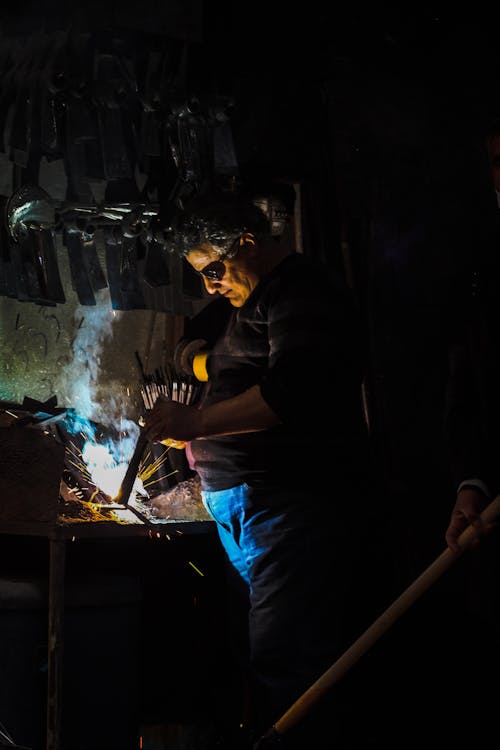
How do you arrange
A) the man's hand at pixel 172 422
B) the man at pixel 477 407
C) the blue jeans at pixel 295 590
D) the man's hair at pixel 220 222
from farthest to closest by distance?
the man's hair at pixel 220 222 → the man's hand at pixel 172 422 → the blue jeans at pixel 295 590 → the man at pixel 477 407

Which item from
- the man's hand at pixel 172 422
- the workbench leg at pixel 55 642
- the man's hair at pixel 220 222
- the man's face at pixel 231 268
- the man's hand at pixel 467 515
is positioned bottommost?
the workbench leg at pixel 55 642

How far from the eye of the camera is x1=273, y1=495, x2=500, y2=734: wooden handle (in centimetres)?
288

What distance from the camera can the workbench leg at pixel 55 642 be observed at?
3.36m

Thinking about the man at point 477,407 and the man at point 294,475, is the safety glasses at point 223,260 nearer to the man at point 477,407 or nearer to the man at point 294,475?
the man at point 294,475

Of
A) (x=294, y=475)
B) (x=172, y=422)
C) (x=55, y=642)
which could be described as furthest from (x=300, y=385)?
(x=55, y=642)

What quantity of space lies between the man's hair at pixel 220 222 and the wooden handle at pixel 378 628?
1.82m

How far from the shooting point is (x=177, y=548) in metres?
4.64

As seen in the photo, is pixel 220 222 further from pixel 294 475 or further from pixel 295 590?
pixel 295 590

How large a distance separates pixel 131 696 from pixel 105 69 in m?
3.36

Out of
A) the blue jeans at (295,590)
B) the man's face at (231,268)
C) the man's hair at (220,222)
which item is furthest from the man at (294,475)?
the man's hair at (220,222)

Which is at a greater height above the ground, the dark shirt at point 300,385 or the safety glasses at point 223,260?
the safety glasses at point 223,260

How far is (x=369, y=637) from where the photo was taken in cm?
298

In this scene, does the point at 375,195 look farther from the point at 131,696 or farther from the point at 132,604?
the point at 131,696

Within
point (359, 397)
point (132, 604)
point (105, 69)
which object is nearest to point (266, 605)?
point (132, 604)
